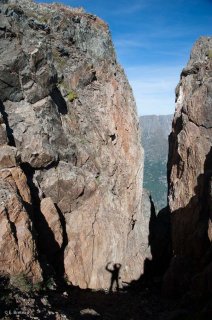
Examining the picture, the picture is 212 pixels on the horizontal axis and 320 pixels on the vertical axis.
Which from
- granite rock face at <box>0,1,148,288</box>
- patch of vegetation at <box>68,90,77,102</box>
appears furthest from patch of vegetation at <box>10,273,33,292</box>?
patch of vegetation at <box>68,90,77,102</box>

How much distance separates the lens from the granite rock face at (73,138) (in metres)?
33.8

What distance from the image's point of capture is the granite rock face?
33.8 meters

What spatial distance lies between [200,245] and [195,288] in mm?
8819

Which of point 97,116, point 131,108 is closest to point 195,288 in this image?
point 97,116

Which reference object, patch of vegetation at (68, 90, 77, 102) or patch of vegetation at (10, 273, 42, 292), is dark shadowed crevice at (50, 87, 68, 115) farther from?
patch of vegetation at (10, 273, 42, 292)

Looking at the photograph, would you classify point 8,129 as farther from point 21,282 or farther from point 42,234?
point 21,282

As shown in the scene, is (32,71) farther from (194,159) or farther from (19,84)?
(194,159)

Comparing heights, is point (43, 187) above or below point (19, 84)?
below

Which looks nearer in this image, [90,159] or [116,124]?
[90,159]

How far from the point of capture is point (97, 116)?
42.8m

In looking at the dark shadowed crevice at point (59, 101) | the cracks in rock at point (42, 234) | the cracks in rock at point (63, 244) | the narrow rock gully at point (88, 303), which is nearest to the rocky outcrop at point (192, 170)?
the narrow rock gully at point (88, 303)

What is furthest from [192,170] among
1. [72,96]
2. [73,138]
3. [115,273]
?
[72,96]

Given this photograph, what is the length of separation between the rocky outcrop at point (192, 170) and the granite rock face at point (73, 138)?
514 centimetres

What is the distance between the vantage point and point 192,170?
40.8m
